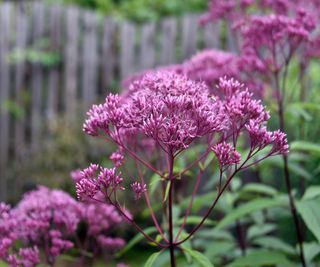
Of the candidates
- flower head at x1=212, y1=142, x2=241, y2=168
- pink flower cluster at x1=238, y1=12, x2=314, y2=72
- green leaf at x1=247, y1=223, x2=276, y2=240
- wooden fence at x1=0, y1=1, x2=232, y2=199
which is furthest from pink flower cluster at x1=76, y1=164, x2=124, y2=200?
wooden fence at x1=0, y1=1, x2=232, y2=199

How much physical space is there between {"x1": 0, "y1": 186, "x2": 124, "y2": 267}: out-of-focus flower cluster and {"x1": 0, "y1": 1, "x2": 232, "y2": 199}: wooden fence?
5572 millimetres

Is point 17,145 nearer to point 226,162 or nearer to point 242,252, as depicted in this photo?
point 242,252

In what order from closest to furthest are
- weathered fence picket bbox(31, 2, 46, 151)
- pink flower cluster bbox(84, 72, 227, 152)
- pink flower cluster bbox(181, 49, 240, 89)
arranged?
pink flower cluster bbox(84, 72, 227, 152)
pink flower cluster bbox(181, 49, 240, 89)
weathered fence picket bbox(31, 2, 46, 151)

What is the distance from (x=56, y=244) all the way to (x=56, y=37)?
6.66 metres

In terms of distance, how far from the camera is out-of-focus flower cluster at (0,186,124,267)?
2324 millimetres

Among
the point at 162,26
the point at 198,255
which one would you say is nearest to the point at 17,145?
the point at 162,26

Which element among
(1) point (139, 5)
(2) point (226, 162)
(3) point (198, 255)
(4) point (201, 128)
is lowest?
(3) point (198, 255)

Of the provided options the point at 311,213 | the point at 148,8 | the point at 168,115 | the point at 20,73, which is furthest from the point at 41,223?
the point at 148,8

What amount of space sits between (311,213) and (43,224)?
3.82ft

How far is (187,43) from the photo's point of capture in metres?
8.23

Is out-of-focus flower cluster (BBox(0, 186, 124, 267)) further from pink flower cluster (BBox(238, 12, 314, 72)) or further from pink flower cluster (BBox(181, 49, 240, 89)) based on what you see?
pink flower cluster (BBox(238, 12, 314, 72))

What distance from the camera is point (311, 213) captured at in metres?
2.42

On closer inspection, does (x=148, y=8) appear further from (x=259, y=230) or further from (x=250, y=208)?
(x=250, y=208)

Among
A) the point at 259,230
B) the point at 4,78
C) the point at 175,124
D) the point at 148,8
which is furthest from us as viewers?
the point at 148,8
